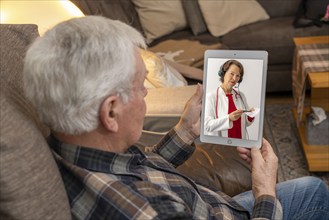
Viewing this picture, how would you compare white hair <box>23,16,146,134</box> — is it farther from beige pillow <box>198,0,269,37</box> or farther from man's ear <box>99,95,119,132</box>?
beige pillow <box>198,0,269,37</box>

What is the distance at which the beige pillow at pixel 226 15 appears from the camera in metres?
2.94

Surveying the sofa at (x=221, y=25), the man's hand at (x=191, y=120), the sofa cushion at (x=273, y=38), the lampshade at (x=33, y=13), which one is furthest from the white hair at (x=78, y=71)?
the sofa cushion at (x=273, y=38)

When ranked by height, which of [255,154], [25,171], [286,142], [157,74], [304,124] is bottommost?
[286,142]

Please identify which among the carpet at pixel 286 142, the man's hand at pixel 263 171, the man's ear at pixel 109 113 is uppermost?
the man's ear at pixel 109 113

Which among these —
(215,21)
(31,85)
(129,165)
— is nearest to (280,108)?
(215,21)

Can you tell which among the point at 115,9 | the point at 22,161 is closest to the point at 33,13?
the point at 22,161

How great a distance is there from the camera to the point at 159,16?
3.01m

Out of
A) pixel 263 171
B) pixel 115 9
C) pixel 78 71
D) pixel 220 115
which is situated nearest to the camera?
pixel 78 71

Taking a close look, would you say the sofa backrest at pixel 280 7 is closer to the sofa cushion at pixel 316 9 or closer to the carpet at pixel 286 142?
the sofa cushion at pixel 316 9

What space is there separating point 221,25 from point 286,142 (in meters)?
0.97

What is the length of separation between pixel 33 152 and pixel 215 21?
7.49ft

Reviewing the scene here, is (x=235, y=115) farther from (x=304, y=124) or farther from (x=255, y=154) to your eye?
(x=304, y=124)

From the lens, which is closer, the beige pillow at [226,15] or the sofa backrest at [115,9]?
the sofa backrest at [115,9]

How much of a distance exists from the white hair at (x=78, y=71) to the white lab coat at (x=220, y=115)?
16.7 inches
